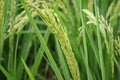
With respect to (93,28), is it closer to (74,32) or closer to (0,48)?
(74,32)

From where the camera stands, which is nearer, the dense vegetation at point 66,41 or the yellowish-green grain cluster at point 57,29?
the yellowish-green grain cluster at point 57,29

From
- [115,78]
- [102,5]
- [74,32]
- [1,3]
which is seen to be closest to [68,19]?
[74,32]

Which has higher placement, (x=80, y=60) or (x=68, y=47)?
(x=68, y=47)

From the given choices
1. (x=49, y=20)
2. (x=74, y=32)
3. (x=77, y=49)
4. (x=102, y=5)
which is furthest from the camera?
(x=102, y=5)

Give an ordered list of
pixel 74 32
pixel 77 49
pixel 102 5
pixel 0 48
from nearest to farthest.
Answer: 1. pixel 0 48
2. pixel 77 49
3. pixel 74 32
4. pixel 102 5

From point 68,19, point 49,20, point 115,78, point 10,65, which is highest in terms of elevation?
point 49,20

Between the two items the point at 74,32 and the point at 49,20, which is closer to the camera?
the point at 49,20

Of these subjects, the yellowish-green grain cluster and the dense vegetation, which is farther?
the dense vegetation
